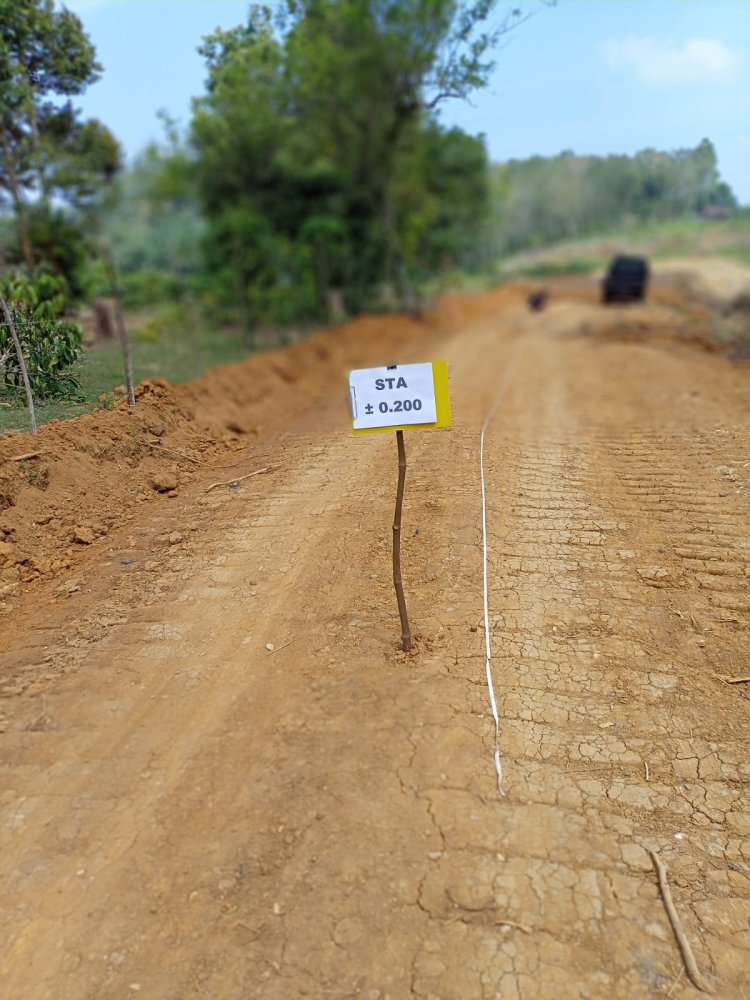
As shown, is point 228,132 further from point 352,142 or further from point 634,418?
point 634,418

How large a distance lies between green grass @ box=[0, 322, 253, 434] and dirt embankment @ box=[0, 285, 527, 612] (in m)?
0.14

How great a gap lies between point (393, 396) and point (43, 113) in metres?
9.62

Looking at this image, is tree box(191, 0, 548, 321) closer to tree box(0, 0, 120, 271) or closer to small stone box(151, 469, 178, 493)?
tree box(0, 0, 120, 271)

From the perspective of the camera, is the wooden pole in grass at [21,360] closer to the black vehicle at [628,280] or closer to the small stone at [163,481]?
the small stone at [163,481]

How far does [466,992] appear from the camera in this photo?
265 cm

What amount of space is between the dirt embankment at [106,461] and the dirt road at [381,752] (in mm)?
267

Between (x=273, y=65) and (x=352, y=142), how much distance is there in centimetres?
506

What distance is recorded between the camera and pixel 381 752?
11.7 feet

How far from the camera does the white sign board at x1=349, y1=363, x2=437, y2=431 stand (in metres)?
3.83

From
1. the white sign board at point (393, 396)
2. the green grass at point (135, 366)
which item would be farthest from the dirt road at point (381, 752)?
the white sign board at point (393, 396)

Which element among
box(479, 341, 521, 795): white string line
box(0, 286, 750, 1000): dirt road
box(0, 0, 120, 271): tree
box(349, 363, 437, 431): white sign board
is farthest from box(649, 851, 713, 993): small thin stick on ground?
box(0, 0, 120, 271): tree

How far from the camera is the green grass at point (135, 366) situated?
19.4 ft

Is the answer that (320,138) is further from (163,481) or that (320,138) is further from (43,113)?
(163,481)

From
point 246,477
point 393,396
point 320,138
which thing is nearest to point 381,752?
point 393,396
